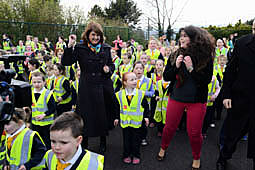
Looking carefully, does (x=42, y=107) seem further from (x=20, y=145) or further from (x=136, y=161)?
(x=136, y=161)

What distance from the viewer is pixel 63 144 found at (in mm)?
1602

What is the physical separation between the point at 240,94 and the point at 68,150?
6.59 ft

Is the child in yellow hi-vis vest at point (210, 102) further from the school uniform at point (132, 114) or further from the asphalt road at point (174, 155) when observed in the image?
the school uniform at point (132, 114)

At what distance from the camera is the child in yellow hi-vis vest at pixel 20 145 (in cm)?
213

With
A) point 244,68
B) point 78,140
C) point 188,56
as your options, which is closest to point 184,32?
point 188,56

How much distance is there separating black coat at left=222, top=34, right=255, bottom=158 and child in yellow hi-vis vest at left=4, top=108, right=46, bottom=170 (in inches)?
86.1

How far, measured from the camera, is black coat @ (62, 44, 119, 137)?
10.4ft

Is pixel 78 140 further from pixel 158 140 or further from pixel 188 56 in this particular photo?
pixel 158 140

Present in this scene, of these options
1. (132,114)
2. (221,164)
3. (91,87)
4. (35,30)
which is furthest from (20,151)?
(35,30)

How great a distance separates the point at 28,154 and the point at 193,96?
202cm

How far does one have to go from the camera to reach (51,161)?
1738 mm

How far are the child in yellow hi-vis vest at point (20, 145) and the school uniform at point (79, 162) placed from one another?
0.45 metres

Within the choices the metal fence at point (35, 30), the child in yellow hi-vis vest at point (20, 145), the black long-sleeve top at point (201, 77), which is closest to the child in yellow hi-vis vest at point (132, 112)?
the black long-sleeve top at point (201, 77)

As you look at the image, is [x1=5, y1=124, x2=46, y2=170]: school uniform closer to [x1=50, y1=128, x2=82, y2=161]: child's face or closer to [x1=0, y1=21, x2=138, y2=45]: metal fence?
[x1=50, y1=128, x2=82, y2=161]: child's face
